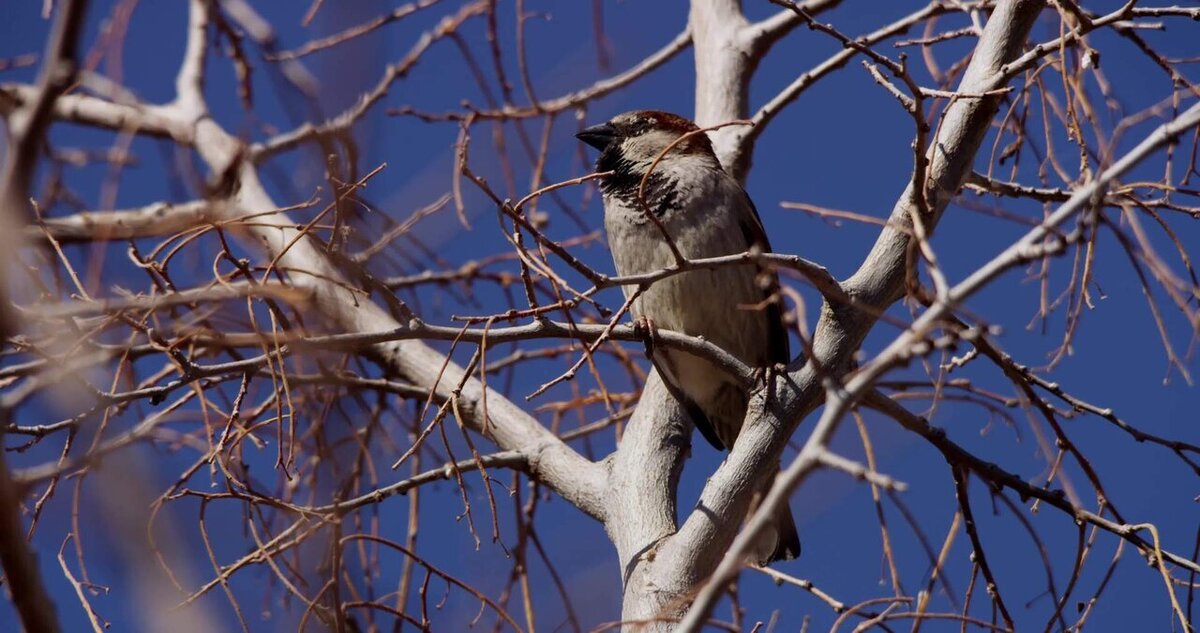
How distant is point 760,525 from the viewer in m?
1.30

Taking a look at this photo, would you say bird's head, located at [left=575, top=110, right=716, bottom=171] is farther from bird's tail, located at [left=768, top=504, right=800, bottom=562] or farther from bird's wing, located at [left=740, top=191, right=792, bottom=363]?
bird's tail, located at [left=768, top=504, right=800, bottom=562]

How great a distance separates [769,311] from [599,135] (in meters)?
0.97

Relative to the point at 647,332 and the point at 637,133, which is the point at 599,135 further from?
the point at 647,332

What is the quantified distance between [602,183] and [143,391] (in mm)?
1943

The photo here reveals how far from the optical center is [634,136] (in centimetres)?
414

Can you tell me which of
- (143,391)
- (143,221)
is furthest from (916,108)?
(143,221)

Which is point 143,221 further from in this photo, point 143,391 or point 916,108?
point 916,108

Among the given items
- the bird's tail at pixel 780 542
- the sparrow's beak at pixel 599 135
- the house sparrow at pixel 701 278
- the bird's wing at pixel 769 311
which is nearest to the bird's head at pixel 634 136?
the sparrow's beak at pixel 599 135

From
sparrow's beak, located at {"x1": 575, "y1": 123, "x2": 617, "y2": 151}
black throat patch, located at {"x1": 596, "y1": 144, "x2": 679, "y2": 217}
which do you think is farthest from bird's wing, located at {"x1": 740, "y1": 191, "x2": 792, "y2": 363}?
sparrow's beak, located at {"x1": 575, "y1": 123, "x2": 617, "y2": 151}

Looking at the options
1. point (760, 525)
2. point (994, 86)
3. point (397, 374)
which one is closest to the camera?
point (760, 525)

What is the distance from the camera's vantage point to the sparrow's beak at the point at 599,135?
4211 mm

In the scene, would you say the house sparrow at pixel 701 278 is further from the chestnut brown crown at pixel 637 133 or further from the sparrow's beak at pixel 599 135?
the sparrow's beak at pixel 599 135

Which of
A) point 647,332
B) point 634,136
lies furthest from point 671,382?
point 634,136

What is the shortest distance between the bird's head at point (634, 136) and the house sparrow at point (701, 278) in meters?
0.21
